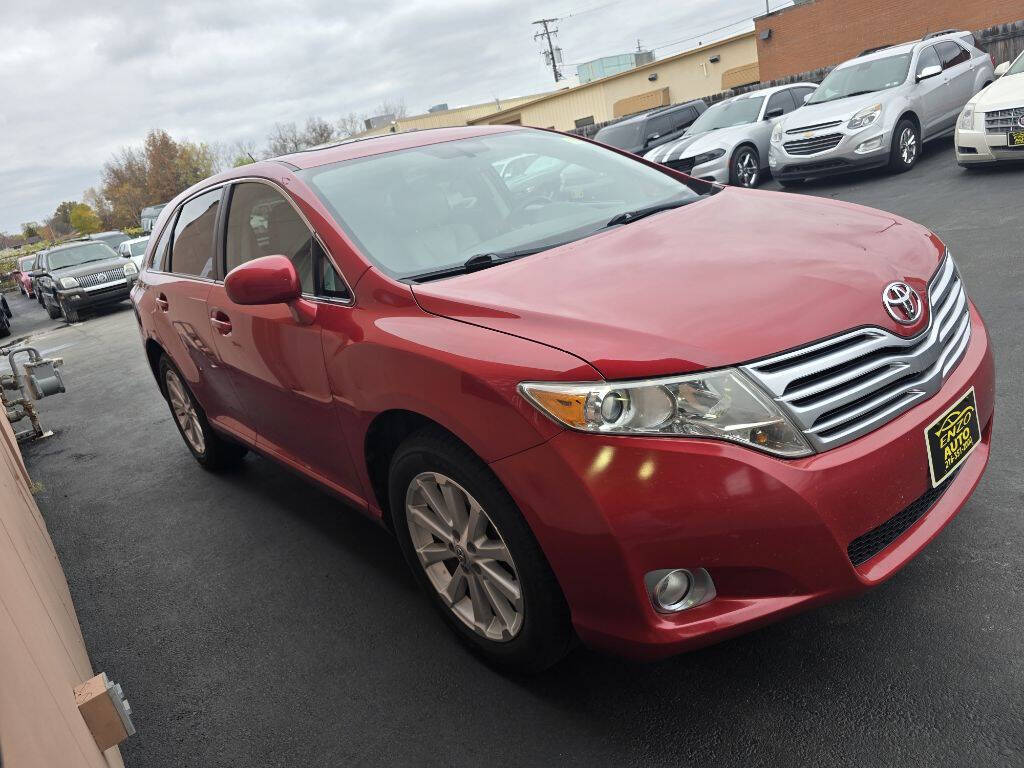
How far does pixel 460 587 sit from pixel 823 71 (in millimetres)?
22307

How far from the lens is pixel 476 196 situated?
11.2 feet

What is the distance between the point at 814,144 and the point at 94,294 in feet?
51.3

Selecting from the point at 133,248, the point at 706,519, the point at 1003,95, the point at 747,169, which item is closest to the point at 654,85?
the point at 133,248

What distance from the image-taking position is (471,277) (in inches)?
110

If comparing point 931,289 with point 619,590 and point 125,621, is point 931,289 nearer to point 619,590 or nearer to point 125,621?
point 619,590

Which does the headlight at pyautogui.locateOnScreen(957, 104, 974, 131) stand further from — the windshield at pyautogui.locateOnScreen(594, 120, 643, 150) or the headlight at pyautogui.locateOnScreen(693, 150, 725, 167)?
the windshield at pyautogui.locateOnScreen(594, 120, 643, 150)

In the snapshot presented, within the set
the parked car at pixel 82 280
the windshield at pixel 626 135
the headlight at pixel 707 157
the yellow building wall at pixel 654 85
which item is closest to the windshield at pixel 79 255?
the parked car at pixel 82 280

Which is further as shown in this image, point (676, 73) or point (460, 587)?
point (676, 73)

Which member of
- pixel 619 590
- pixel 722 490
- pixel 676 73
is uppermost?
pixel 676 73

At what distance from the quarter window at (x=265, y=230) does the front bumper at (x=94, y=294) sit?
16.6 metres

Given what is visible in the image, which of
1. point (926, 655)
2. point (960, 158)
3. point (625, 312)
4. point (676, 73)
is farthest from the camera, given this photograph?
point (676, 73)

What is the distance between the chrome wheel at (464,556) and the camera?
2555 mm

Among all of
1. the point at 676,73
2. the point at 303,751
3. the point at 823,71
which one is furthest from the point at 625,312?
the point at 676,73

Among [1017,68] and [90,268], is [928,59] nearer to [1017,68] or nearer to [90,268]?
[1017,68]
